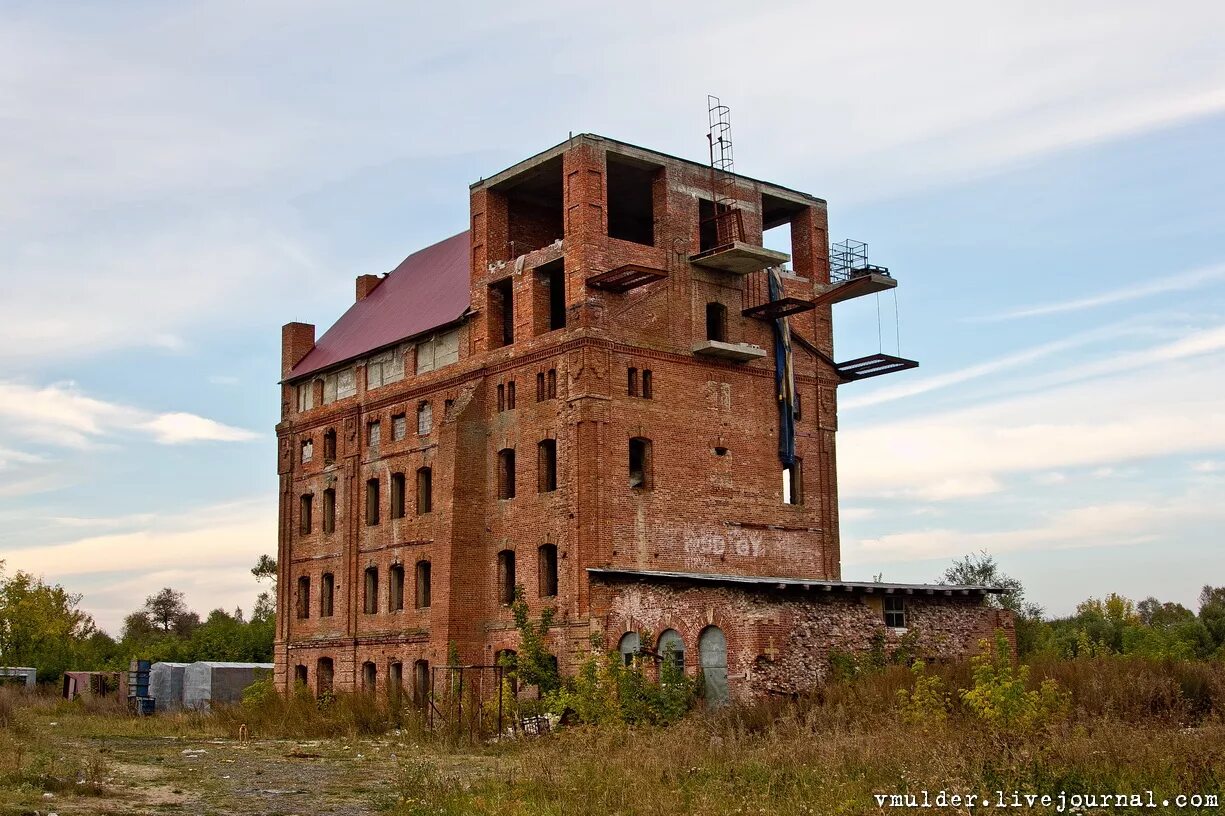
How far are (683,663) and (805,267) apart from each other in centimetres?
1340

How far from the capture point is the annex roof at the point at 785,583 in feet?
92.2

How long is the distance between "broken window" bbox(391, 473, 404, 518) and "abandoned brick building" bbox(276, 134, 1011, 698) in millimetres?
78

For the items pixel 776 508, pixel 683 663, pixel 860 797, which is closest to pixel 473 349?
pixel 776 508

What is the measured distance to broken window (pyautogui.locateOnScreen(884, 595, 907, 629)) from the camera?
29781mm

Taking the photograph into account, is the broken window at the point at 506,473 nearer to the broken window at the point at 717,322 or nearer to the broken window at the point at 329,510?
the broken window at the point at 717,322

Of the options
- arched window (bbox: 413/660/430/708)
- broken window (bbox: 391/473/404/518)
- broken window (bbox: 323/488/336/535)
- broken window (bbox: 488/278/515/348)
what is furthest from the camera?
broken window (bbox: 323/488/336/535)

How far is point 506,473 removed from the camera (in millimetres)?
34875

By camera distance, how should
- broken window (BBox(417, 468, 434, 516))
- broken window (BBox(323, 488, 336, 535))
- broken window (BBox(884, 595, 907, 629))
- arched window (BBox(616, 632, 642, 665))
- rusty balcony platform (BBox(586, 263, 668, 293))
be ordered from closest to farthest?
arched window (BBox(616, 632, 642, 665)) < broken window (BBox(884, 595, 907, 629)) < rusty balcony platform (BBox(586, 263, 668, 293)) < broken window (BBox(417, 468, 434, 516)) < broken window (BBox(323, 488, 336, 535))

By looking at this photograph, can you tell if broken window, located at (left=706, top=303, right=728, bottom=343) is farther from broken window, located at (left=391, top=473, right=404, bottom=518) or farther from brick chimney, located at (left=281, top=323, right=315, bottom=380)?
brick chimney, located at (left=281, top=323, right=315, bottom=380)

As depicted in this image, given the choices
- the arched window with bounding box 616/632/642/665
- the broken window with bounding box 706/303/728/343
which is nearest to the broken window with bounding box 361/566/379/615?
the arched window with bounding box 616/632/642/665

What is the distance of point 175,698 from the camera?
150 ft

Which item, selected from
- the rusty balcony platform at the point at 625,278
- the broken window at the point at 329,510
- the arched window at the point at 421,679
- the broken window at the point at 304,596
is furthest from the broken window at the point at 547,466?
the broken window at the point at 304,596

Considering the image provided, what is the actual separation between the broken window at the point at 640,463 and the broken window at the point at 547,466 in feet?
6.19

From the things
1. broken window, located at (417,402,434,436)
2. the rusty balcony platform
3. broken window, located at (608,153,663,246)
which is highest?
broken window, located at (608,153,663,246)
